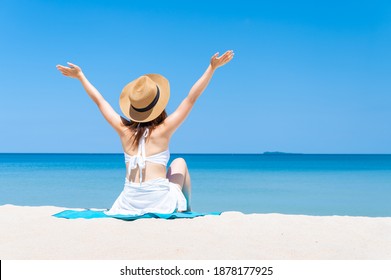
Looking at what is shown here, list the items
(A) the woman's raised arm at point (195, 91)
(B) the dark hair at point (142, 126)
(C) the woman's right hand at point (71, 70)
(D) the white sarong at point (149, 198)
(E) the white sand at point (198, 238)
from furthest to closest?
(C) the woman's right hand at point (71, 70) < (B) the dark hair at point (142, 126) < (D) the white sarong at point (149, 198) < (A) the woman's raised arm at point (195, 91) < (E) the white sand at point (198, 238)

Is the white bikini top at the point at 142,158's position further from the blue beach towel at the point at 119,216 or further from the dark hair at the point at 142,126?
the blue beach towel at the point at 119,216

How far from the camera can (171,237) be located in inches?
175

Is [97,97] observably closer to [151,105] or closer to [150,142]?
[151,105]

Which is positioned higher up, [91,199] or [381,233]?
[91,199]

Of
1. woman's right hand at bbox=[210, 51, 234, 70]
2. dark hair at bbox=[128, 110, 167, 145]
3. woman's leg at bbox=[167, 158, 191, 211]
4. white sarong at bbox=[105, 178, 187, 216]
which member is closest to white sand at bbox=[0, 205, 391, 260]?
white sarong at bbox=[105, 178, 187, 216]

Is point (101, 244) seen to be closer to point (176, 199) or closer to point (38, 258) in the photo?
point (38, 258)

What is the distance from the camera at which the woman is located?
5.45 metres

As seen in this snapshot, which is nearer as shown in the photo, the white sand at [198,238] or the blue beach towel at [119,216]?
the white sand at [198,238]

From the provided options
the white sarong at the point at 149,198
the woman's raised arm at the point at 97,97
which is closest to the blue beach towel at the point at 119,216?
the white sarong at the point at 149,198

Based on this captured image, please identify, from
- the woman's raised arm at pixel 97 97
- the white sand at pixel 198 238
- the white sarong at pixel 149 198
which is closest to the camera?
the white sand at pixel 198 238

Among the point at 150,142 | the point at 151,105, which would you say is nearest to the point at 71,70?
the point at 151,105

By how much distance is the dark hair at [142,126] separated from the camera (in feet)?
18.3
